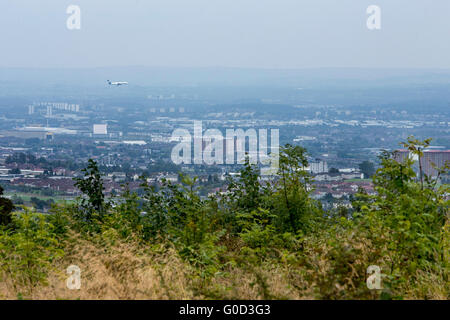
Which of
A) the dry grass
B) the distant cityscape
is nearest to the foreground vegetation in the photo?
the dry grass

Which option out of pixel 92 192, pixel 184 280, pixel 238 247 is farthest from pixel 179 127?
pixel 184 280

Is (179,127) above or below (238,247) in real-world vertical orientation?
above

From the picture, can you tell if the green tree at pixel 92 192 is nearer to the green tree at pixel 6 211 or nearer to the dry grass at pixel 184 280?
the green tree at pixel 6 211

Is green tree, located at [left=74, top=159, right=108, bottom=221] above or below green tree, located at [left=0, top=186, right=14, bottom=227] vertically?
above

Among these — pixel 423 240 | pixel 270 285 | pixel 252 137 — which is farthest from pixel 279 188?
pixel 252 137

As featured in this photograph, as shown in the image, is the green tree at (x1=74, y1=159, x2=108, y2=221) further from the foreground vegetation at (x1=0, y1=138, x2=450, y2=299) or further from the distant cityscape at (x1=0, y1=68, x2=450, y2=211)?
the distant cityscape at (x1=0, y1=68, x2=450, y2=211)

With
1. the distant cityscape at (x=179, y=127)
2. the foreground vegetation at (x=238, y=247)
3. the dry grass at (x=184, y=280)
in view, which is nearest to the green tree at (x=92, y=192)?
the foreground vegetation at (x=238, y=247)

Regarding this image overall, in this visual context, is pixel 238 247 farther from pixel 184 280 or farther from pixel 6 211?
pixel 6 211

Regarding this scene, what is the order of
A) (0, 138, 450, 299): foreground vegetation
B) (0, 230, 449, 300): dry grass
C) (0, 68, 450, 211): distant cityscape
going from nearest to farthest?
(0, 230, 449, 300): dry grass
(0, 138, 450, 299): foreground vegetation
(0, 68, 450, 211): distant cityscape
